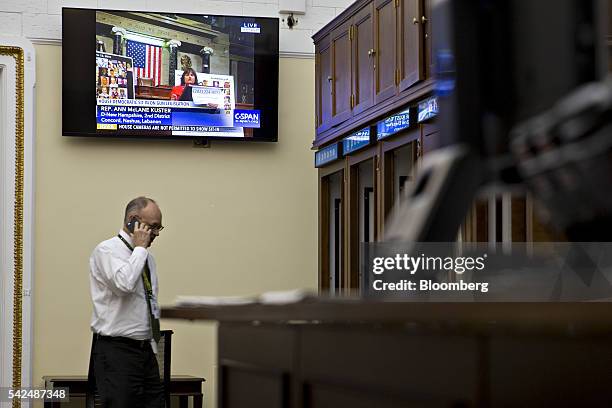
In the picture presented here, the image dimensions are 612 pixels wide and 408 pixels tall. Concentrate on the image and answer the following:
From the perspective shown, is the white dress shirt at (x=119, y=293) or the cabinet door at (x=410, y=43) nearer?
the cabinet door at (x=410, y=43)

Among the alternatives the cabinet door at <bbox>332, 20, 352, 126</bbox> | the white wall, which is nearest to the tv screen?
the white wall

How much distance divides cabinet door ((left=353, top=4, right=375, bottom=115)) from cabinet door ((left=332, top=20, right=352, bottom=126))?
137mm

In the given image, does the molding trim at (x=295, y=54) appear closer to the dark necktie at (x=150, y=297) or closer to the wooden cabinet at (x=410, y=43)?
the wooden cabinet at (x=410, y=43)

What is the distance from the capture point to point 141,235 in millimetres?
6594

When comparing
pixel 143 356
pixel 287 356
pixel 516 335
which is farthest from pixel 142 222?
pixel 516 335

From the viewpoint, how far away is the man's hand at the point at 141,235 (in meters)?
6.58

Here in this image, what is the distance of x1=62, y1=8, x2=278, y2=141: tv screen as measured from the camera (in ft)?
29.8

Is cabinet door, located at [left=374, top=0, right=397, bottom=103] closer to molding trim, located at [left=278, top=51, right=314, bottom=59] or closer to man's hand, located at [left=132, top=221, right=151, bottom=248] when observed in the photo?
man's hand, located at [left=132, top=221, right=151, bottom=248]

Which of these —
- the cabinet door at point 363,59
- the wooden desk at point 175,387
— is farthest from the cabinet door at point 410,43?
the wooden desk at point 175,387

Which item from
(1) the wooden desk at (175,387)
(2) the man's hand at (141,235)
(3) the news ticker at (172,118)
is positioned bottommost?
(1) the wooden desk at (175,387)

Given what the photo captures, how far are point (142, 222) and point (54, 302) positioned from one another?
268 cm

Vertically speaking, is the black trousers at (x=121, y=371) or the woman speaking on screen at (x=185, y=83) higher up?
the woman speaking on screen at (x=185, y=83)

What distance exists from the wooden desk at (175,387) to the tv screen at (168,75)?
1.89 meters

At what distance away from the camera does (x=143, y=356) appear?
6.43m
